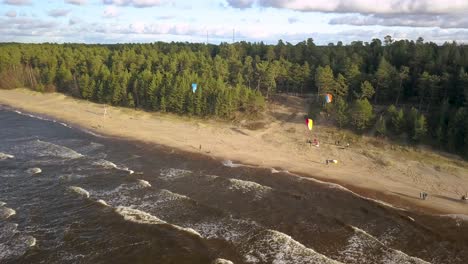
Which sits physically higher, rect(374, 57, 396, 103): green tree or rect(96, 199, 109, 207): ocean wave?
rect(374, 57, 396, 103): green tree

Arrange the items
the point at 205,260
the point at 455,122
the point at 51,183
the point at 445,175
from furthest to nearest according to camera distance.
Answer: the point at 455,122 → the point at 445,175 → the point at 51,183 → the point at 205,260

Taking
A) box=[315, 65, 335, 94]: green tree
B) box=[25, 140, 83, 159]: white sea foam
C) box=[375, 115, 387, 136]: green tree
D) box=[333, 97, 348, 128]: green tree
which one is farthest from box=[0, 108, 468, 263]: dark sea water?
box=[315, 65, 335, 94]: green tree

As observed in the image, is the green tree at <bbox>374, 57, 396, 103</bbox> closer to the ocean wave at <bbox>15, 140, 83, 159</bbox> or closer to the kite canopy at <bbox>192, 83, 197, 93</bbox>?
the kite canopy at <bbox>192, 83, 197, 93</bbox>

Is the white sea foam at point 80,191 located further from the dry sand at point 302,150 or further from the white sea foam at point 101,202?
the dry sand at point 302,150

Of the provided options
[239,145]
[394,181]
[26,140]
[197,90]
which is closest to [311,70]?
[197,90]

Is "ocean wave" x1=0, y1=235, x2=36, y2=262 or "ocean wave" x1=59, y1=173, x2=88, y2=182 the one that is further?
"ocean wave" x1=59, y1=173, x2=88, y2=182

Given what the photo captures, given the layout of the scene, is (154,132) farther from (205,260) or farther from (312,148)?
(205,260)

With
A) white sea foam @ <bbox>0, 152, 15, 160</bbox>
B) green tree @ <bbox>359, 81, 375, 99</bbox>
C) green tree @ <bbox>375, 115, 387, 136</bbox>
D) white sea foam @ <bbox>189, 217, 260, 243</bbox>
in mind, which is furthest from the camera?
green tree @ <bbox>359, 81, 375, 99</bbox>
